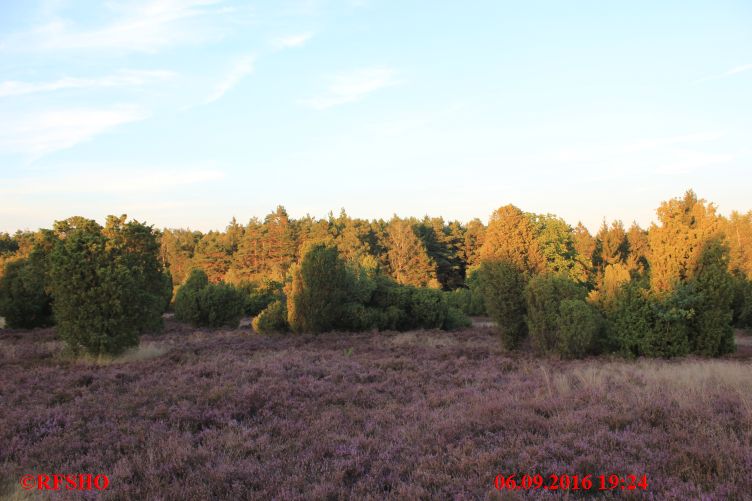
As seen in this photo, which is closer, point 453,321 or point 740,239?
point 453,321

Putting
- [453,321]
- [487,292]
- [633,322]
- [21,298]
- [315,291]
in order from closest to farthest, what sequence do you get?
[633,322], [487,292], [315,291], [21,298], [453,321]

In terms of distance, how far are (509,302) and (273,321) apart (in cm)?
1145

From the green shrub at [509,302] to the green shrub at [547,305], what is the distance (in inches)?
45.3

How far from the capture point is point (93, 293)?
13.7 metres

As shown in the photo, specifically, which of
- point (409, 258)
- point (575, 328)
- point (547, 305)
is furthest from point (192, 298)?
point (409, 258)

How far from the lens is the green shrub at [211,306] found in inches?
1020

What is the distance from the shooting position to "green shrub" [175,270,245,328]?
25.9 meters

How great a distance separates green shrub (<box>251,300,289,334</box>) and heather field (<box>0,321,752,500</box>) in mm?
9662

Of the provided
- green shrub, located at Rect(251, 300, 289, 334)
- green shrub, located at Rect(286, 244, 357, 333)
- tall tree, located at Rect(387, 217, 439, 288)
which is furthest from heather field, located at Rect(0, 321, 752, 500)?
tall tree, located at Rect(387, 217, 439, 288)

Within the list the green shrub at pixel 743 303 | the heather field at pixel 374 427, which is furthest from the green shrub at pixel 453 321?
the heather field at pixel 374 427

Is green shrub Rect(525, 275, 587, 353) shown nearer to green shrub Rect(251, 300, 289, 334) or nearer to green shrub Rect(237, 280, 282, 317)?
green shrub Rect(251, 300, 289, 334)

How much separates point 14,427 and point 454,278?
6069cm

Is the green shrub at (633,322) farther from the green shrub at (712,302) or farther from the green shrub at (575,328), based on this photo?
the green shrub at (712,302)
